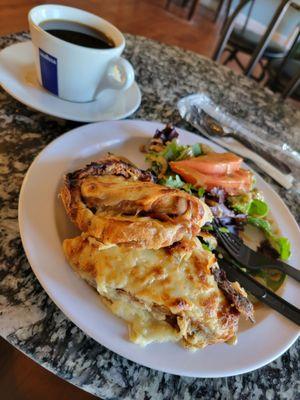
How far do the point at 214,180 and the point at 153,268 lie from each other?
1.44 feet

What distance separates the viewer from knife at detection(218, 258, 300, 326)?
0.70 meters

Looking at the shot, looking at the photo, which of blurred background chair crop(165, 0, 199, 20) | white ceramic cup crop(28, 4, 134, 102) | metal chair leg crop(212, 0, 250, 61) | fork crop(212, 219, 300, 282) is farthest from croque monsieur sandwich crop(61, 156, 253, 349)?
blurred background chair crop(165, 0, 199, 20)

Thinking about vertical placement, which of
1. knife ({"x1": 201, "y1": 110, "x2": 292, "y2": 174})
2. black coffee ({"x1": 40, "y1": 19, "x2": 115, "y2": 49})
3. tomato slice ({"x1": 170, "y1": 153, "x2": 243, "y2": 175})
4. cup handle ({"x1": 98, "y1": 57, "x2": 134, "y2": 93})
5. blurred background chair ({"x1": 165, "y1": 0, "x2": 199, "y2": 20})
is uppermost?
black coffee ({"x1": 40, "y1": 19, "x2": 115, "y2": 49})

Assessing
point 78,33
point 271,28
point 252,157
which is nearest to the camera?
point 78,33

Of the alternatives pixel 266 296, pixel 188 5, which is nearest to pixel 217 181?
pixel 266 296

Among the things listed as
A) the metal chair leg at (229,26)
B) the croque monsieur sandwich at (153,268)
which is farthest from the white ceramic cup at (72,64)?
the metal chair leg at (229,26)

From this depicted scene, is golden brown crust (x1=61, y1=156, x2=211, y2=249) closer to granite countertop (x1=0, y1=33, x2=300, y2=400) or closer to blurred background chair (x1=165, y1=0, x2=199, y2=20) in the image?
granite countertop (x1=0, y1=33, x2=300, y2=400)

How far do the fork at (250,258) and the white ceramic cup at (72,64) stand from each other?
506 millimetres

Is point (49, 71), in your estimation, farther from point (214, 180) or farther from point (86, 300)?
point (86, 300)

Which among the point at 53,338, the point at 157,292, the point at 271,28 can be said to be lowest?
the point at 53,338

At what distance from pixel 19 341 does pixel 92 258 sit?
6.4 inches

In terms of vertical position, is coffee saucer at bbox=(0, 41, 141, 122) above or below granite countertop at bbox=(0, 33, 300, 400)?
above

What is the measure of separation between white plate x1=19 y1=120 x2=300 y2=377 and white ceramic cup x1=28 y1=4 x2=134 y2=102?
0.15 metres

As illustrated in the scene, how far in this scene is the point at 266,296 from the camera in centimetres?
72
